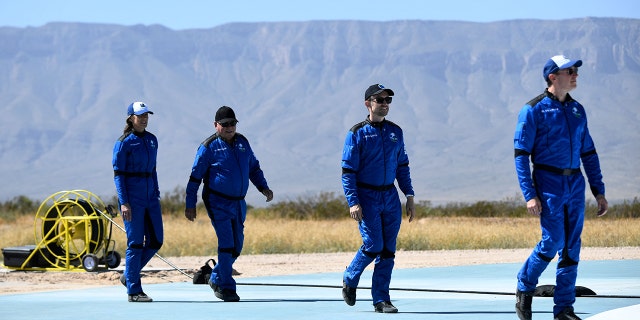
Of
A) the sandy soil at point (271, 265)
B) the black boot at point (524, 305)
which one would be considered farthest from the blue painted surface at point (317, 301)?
the sandy soil at point (271, 265)

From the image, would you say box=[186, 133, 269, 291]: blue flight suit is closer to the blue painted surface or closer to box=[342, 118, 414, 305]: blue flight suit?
the blue painted surface

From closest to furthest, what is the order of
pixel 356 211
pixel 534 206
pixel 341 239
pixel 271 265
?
pixel 534 206, pixel 356 211, pixel 271 265, pixel 341 239

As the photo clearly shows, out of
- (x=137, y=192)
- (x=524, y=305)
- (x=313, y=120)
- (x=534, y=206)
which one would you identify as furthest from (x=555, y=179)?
(x=313, y=120)

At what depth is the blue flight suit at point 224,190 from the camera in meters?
14.1

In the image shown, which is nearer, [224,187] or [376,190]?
[376,190]

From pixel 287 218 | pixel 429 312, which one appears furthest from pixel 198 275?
pixel 287 218

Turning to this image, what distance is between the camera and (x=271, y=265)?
75.6 ft

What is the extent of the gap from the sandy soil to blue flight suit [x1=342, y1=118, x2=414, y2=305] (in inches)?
245

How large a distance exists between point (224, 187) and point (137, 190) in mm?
991

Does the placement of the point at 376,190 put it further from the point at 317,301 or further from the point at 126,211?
the point at 126,211

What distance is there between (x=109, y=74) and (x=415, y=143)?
58.6 metres

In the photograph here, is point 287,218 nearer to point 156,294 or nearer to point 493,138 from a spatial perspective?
point 156,294

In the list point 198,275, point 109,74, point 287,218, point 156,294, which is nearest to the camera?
point 156,294

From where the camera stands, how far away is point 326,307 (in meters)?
13.4
